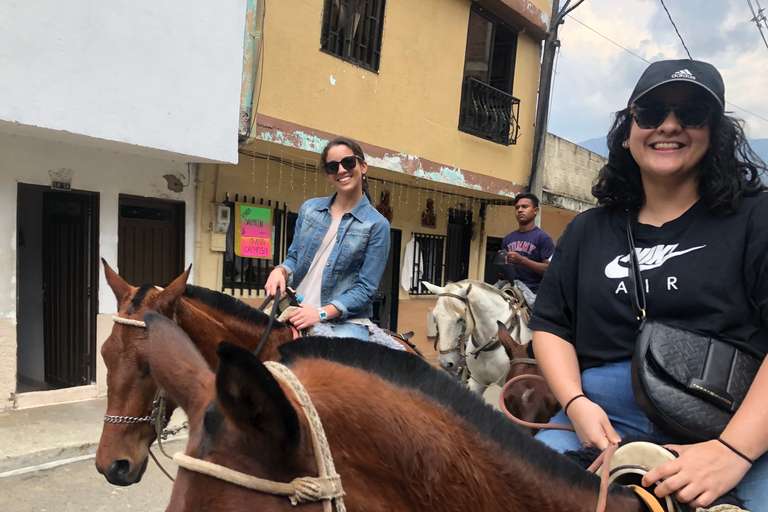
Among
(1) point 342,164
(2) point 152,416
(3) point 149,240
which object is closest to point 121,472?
(2) point 152,416

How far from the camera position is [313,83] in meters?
6.69

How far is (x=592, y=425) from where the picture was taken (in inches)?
54.9

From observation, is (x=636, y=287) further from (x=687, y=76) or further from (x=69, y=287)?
(x=69, y=287)

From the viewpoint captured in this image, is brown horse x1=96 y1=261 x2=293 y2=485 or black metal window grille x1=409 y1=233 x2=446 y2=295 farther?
black metal window grille x1=409 y1=233 x2=446 y2=295

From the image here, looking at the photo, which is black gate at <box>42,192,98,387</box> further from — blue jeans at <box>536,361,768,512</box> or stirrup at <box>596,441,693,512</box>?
stirrup at <box>596,441,693,512</box>

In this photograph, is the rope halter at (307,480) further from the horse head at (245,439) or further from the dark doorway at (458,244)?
the dark doorway at (458,244)

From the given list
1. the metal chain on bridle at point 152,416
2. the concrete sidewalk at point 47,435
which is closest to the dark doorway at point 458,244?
the concrete sidewalk at point 47,435

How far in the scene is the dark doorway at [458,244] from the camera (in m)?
10.6

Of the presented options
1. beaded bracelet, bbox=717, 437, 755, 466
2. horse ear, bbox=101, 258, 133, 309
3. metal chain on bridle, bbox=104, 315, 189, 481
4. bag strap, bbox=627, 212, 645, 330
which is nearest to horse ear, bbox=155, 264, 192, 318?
metal chain on bridle, bbox=104, 315, 189, 481

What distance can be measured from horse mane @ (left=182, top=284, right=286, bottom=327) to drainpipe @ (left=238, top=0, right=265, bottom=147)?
12.3 feet

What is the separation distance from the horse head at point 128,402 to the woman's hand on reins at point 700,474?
1.92 m

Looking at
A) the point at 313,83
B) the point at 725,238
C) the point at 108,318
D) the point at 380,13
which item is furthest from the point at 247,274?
the point at 725,238

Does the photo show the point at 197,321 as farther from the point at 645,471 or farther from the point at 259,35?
the point at 259,35

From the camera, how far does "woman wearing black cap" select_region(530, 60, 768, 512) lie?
122 centimetres
